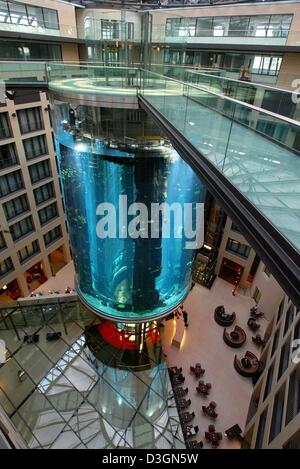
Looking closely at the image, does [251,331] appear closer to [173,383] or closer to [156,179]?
[173,383]

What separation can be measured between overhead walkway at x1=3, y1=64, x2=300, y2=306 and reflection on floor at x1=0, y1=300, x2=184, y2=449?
32.8ft

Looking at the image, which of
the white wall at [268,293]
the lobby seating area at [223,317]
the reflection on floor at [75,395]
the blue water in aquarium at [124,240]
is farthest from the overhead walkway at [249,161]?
the lobby seating area at [223,317]

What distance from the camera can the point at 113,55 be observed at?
10.0 m

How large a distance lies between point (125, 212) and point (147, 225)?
2.99 ft

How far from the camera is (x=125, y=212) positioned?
925 centimetres

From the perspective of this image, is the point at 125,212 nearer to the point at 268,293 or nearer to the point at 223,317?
the point at 223,317

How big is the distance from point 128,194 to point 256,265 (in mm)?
13115

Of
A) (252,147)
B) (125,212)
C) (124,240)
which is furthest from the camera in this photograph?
(124,240)

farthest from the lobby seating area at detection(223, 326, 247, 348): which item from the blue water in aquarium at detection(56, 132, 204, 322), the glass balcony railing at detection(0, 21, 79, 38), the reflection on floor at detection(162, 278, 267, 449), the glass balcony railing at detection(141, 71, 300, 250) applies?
the glass balcony railing at detection(0, 21, 79, 38)

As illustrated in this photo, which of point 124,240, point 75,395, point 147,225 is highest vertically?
point 147,225

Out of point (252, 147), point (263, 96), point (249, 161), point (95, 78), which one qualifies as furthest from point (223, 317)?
point (249, 161)

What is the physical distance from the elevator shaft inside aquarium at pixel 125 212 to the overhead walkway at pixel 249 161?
263cm

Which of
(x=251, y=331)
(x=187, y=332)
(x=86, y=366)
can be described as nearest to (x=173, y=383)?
(x=187, y=332)

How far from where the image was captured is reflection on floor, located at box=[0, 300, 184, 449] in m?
9.39
